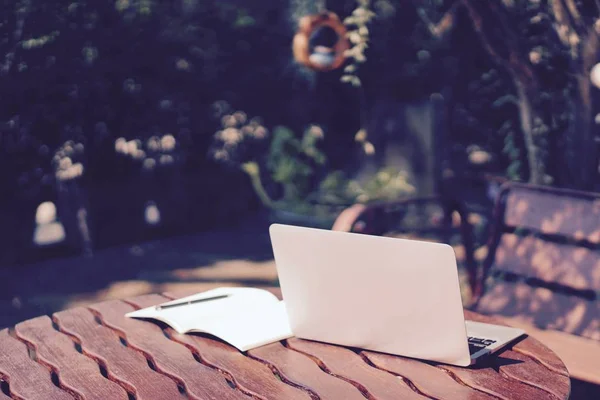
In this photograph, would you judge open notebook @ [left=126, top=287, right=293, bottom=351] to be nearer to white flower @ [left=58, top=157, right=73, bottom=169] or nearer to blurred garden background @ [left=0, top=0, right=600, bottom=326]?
blurred garden background @ [left=0, top=0, right=600, bottom=326]

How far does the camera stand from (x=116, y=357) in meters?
1.48

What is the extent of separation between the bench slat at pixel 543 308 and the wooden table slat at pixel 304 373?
3.95 feet

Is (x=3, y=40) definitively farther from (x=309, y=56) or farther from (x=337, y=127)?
(x=337, y=127)

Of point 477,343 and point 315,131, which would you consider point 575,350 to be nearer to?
point 477,343

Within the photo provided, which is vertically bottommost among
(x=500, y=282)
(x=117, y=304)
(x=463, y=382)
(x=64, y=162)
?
(x=500, y=282)

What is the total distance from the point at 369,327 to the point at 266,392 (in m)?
0.24

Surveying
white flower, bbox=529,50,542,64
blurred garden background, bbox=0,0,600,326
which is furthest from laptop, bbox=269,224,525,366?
blurred garden background, bbox=0,0,600,326

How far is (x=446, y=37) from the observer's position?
211 inches

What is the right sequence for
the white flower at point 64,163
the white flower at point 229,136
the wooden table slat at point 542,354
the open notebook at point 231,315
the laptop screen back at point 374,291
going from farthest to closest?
1. the white flower at point 229,136
2. the white flower at point 64,163
3. the open notebook at point 231,315
4. the wooden table slat at point 542,354
5. the laptop screen back at point 374,291

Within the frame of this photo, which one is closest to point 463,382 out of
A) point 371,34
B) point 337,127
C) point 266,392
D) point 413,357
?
point 413,357

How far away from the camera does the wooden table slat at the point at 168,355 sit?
1.31 m

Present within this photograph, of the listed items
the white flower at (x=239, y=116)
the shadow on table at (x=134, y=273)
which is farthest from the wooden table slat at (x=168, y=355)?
the white flower at (x=239, y=116)

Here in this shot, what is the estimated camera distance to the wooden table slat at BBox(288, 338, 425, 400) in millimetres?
1281

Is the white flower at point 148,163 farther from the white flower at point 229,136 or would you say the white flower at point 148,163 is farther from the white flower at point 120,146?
the white flower at point 229,136
